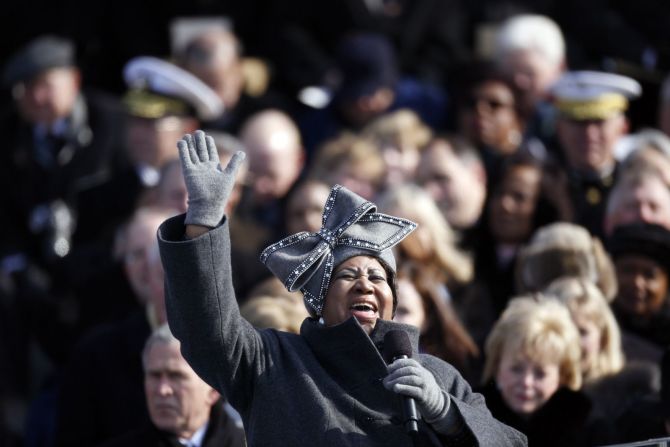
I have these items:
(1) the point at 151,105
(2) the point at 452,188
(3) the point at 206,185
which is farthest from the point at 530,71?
(3) the point at 206,185

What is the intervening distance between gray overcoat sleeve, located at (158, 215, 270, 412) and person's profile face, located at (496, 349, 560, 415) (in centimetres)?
215

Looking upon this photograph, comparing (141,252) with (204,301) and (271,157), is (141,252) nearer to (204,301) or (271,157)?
(271,157)

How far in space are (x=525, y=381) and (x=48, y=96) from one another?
15.2ft

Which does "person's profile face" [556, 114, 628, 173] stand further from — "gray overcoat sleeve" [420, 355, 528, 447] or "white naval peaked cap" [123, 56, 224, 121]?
"gray overcoat sleeve" [420, 355, 528, 447]

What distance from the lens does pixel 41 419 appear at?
318 inches

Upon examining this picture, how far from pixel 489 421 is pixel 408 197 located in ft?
11.2

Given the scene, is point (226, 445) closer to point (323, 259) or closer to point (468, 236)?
point (323, 259)

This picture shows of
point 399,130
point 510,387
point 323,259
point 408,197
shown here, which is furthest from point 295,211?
point 323,259

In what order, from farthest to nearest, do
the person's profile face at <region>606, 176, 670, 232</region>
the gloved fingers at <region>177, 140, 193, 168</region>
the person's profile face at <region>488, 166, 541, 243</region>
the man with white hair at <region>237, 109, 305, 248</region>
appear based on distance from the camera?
the man with white hair at <region>237, 109, 305, 248</region> → the person's profile face at <region>488, 166, 541, 243</region> → the person's profile face at <region>606, 176, 670, 232</region> → the gloved fingers at <region>177, 140, 193, 168</region>

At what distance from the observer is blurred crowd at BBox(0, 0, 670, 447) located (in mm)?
7234

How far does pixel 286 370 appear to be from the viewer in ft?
17.2

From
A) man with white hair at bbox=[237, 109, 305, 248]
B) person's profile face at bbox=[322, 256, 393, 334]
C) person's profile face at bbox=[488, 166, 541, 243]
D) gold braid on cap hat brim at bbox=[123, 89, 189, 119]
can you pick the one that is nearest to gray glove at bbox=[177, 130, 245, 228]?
person's profile face at bbox=[322, 256, 393, 334]

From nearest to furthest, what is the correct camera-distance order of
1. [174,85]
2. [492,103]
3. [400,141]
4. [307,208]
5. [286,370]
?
1. [286,370]
2. [307,208]
3. [400,141]
4. [492,103]
5. [174,85]

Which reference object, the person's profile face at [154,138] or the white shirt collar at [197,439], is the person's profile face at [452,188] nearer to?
the person's profile face at [154,138]
